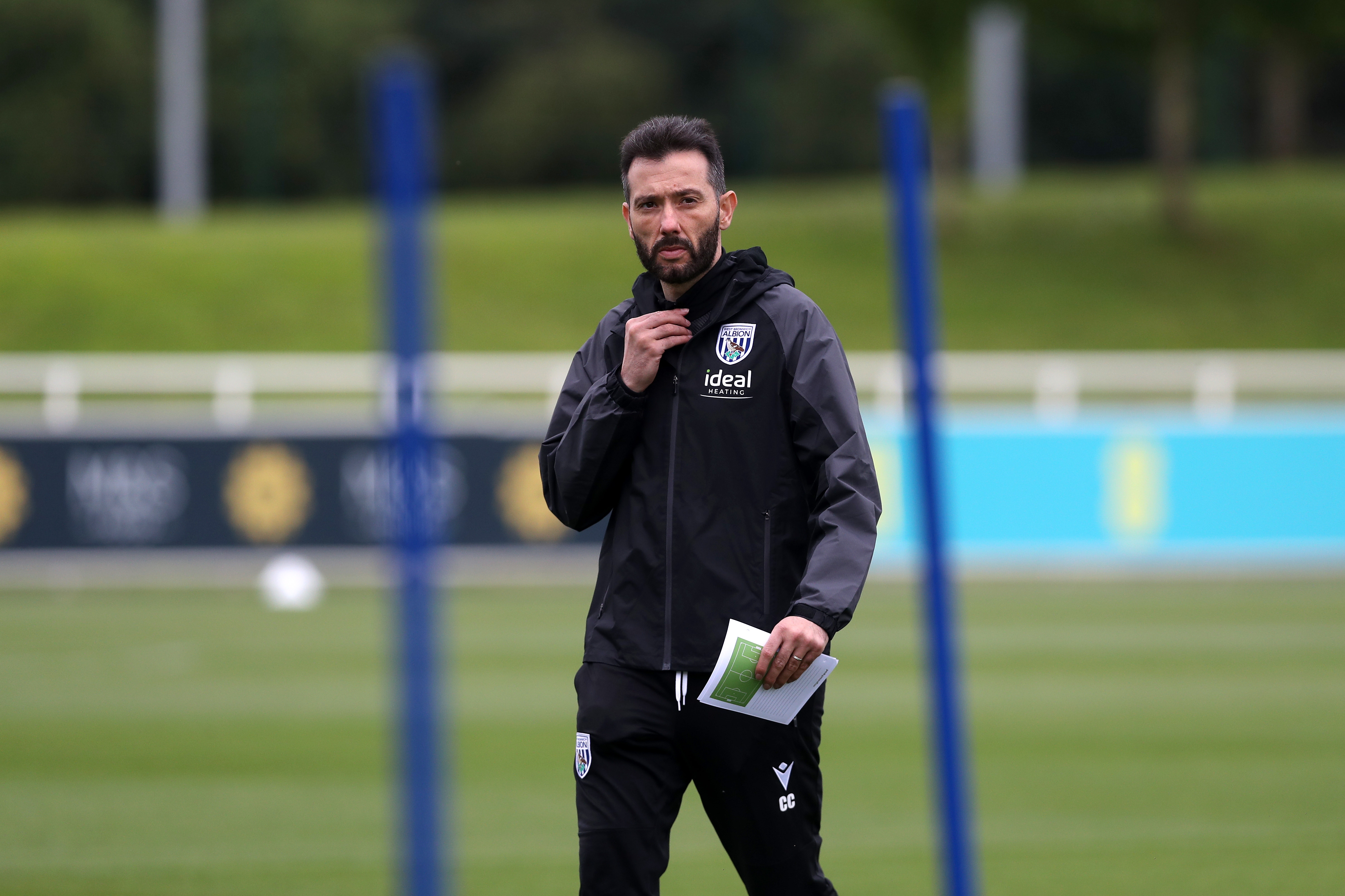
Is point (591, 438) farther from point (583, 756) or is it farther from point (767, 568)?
point (583, 756)

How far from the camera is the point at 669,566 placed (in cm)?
459

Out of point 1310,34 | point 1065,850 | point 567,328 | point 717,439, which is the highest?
point 1310,34

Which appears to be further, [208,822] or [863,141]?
[863,141]

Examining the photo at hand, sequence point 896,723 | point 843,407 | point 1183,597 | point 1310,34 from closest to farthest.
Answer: point 843,407
point 896,723
point 1183,597
point 1310,34

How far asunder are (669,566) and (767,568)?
22 cm

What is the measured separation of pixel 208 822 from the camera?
8359 millimetres

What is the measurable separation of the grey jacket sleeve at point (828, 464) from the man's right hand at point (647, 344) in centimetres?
23

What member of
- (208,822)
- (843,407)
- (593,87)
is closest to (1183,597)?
(208,822)

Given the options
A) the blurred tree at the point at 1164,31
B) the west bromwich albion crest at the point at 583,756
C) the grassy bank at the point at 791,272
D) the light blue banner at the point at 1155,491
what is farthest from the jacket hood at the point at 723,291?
the blurred tree at the point at 1164,31

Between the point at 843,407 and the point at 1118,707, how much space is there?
22.9 feet

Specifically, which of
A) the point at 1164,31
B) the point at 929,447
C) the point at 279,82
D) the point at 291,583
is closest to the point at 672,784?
the point at 929,447

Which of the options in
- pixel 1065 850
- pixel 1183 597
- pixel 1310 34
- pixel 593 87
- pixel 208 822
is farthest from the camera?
pixel 593 87

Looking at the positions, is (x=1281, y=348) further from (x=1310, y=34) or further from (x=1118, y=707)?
(x=1118, y=707)

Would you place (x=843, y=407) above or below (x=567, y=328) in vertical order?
below
